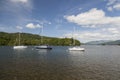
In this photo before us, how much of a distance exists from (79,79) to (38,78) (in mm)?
7703

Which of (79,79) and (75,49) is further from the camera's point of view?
(75,49)

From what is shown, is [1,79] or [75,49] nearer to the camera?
[1,79]

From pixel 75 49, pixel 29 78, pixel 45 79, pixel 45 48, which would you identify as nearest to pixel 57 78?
pixel 45 79

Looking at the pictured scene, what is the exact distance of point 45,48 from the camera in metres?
149

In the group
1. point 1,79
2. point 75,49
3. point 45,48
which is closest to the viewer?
point 1,79

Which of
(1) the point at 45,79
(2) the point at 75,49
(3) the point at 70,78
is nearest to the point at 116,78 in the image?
(3) the point at 70,78

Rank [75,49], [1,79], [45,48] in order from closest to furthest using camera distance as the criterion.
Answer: [1,79]
[75,49]
[45,48]

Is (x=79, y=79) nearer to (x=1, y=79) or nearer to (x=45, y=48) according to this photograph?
(x=1, y=79)

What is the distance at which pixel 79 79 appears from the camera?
101ft

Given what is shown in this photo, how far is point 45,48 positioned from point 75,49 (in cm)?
3112

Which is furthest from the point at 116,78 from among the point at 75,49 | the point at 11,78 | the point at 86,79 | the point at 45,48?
the point at 45,48

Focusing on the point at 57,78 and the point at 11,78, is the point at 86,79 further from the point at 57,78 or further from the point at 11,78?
the point at 11,78

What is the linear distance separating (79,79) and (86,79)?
1.30 meters

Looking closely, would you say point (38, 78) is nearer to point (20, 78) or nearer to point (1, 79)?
point (20, 78)
